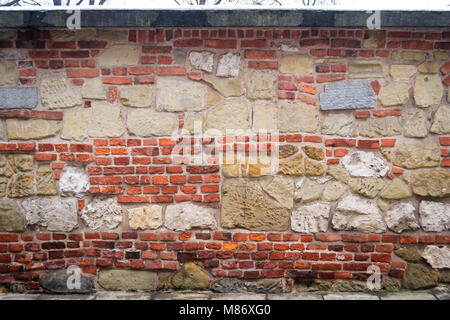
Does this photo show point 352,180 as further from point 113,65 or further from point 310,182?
point 113,65

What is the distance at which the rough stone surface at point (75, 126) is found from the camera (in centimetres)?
266

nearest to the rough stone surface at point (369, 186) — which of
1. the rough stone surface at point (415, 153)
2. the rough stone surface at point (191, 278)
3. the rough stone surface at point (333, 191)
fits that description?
the rough stone surface at point (333, 191)

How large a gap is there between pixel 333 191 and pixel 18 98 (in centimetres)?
264

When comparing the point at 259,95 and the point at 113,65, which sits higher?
the point at 113,65

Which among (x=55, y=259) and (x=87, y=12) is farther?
(x=55, y=259)

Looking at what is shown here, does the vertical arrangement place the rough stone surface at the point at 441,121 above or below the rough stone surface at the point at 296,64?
below

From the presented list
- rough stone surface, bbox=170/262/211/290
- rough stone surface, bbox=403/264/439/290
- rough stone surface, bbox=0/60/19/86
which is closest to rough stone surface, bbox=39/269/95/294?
rough stone surface, bbox=170/262/211/290

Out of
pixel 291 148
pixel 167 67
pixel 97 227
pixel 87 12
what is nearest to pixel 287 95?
pixel 291 148

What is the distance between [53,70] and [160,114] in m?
0.93

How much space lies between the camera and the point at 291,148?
265 cm

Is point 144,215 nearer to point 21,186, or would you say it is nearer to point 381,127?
point 21,186

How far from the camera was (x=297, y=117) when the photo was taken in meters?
2.64

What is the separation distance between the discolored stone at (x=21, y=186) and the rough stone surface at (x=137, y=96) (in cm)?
99

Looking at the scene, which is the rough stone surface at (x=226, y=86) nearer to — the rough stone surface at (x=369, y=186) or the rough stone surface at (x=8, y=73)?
the rough stone surface at (x=369, y=186)
